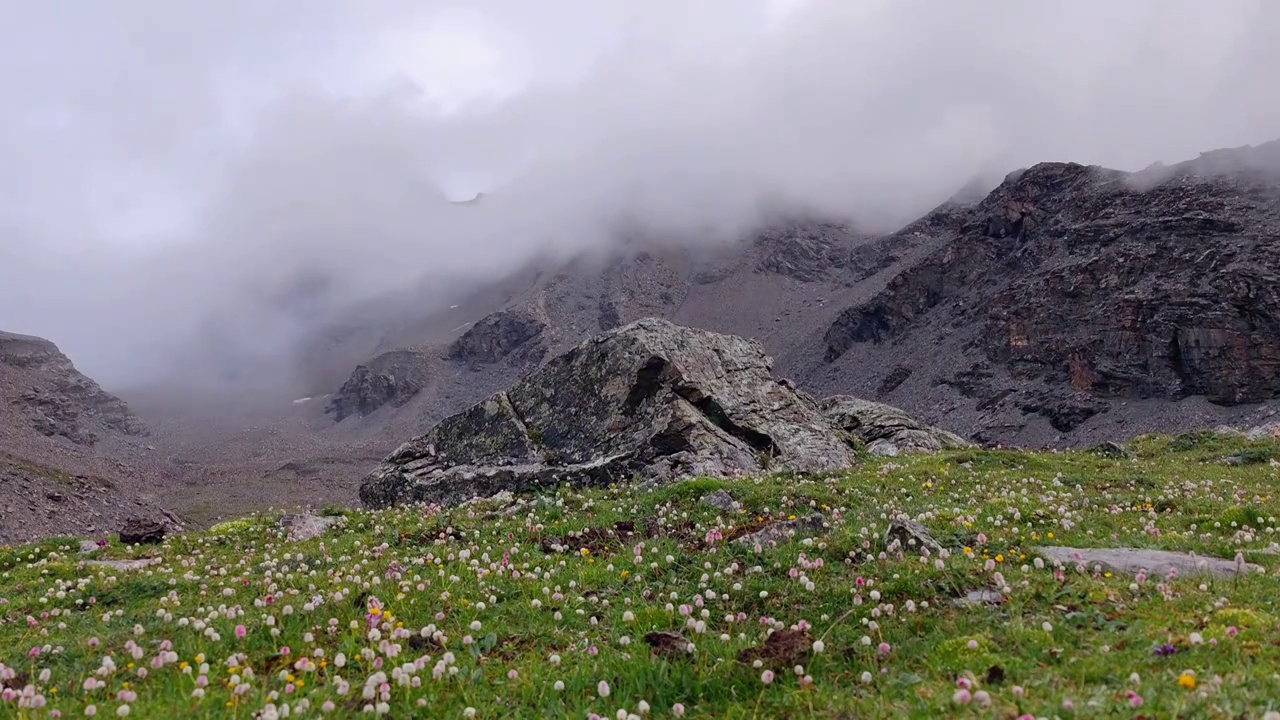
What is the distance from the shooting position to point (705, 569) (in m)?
10.1

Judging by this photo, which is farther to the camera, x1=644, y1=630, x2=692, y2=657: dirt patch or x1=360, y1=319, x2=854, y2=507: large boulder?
x1=360, y1=319, x2=854, y2=507: large boulder

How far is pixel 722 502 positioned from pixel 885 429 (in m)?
25.5

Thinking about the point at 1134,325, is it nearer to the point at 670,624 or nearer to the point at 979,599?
the point at 979,599

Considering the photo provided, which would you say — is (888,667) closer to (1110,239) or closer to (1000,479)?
(1000,479)

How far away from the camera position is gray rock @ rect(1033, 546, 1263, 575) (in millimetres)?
9148

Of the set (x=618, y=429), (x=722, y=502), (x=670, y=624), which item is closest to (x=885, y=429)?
(x=618, y=429)

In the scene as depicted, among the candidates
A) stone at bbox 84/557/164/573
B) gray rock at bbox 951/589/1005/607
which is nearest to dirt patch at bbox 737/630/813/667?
gray rock at bbox 951/589/1005/607

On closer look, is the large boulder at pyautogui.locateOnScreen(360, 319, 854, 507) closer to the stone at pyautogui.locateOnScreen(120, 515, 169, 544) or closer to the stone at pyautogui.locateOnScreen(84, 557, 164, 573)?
the stone at pyautogui.locateOnScreen(120, 515, 169, 544)

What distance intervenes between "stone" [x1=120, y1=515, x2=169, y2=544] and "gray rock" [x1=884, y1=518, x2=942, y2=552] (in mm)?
17215

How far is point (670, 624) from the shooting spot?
8383 millimetres

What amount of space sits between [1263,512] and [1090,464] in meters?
11.9

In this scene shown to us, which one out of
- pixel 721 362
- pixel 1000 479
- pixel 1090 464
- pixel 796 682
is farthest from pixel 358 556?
pixel 1090 464

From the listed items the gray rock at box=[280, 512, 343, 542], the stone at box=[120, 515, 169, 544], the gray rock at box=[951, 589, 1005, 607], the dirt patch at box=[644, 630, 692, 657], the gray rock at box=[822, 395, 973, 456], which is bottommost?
the gray rock at box=[822, 395, 973, 456]

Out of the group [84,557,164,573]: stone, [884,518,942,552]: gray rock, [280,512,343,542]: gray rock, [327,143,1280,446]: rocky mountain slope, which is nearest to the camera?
[884,518,942,552]: gray rock
